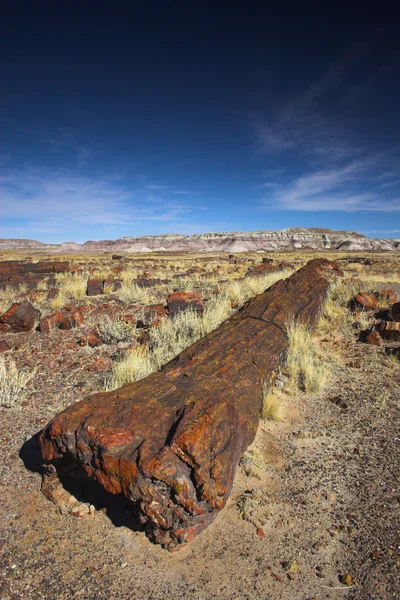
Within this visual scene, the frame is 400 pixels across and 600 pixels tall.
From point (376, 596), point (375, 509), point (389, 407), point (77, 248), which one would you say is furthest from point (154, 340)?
point (77, 248)

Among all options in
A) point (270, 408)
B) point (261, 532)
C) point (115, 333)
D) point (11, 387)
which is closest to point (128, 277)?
point (115, 333)

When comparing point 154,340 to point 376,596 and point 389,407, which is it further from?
point 376,596

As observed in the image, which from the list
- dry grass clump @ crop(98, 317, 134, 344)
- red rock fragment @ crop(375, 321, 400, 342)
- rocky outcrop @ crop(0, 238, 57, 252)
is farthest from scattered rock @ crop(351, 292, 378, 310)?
rocky outcrop @ crop(0, 238, 57, 252)

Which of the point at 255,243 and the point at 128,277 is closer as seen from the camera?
the point at 128,277

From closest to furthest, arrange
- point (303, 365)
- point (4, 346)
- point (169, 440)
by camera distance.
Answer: point (169, 440) → point (303, 365) → point (4, 346)

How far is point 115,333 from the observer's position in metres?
5.89

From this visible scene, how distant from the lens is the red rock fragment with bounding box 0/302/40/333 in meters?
6.28

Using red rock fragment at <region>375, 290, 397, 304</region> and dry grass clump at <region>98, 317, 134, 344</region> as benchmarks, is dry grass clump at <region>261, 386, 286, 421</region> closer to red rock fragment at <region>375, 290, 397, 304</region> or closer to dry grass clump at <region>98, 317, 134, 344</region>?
dry grass clump at <region>98, 317, 134, 344</region>

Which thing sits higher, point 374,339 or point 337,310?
point 337,310

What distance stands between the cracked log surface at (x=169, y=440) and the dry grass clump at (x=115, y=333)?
2817mm

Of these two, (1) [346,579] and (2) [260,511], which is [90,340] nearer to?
(2) [260,511]

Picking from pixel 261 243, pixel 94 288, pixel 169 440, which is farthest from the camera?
pixel 261 243

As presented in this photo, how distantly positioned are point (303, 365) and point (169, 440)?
9.64 ft

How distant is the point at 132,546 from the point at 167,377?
1.31 m
